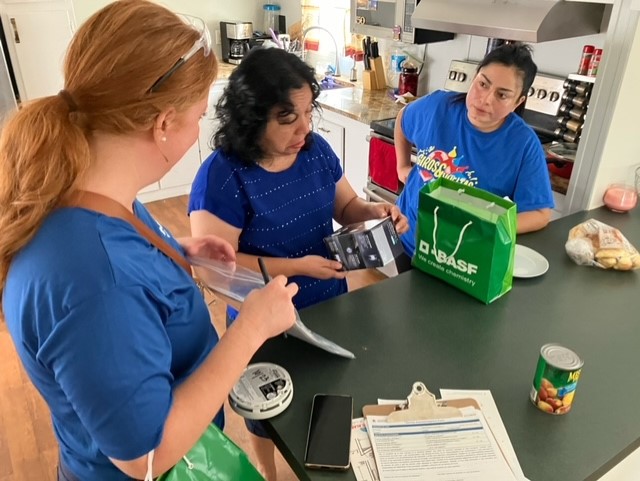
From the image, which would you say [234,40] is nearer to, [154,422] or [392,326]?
[392,326]

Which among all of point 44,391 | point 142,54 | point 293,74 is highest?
point 142,54

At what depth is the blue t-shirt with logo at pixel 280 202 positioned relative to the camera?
4.30 ft

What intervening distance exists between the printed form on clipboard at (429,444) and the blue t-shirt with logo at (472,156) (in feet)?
2.63

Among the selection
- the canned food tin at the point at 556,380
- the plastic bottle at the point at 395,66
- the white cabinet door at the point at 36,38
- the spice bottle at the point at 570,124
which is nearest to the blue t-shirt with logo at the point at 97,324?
the canned food tin at the point at 556,380

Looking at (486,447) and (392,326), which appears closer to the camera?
(486,447)

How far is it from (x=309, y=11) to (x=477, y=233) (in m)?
3.37

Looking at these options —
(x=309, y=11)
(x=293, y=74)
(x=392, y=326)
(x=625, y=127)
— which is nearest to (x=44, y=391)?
(x=392, y=326)

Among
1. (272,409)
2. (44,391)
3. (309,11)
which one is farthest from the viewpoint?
(309,11)

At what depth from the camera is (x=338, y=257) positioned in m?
1.34

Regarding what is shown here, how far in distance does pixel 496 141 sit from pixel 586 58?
0.97 meters

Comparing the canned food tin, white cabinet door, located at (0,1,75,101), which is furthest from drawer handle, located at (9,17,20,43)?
the canned food tin

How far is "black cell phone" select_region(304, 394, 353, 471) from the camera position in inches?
32.9

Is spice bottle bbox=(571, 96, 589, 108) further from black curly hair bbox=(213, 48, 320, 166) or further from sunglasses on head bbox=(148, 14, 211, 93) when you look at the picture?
sunglasses on head bbox=(148, 14, 211, 93)

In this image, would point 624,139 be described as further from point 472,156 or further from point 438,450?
point 438,450
